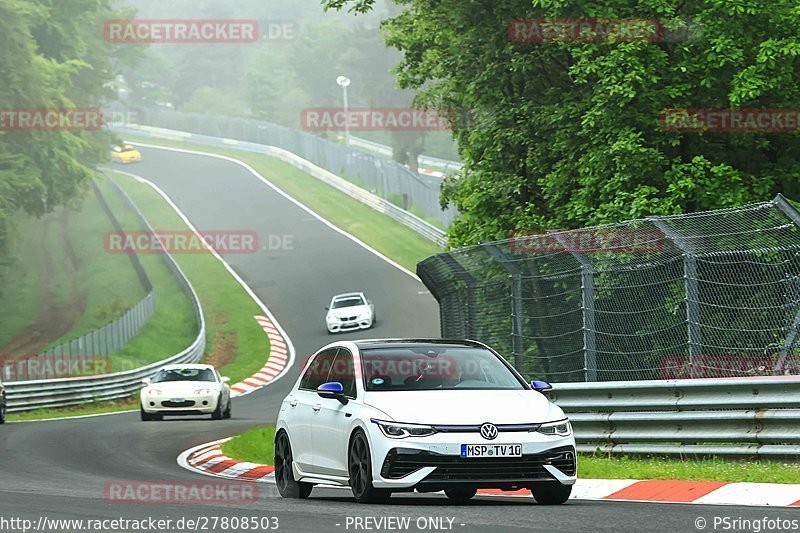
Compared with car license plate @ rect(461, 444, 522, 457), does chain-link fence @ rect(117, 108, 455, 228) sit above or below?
below

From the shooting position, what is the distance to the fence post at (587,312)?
49.5 ft

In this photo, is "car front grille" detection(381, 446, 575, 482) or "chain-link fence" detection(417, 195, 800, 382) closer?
"car front grille" detection(381, 446, 575, 482)

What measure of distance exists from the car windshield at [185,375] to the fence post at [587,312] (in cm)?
1471

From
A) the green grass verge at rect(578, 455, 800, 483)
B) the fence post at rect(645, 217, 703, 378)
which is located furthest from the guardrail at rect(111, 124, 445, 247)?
the fence post at rect(645, 217, 703, 378)

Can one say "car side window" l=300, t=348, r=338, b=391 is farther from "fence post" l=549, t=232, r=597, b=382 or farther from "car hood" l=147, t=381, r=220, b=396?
"car hood" l=147, t=381, r=220, b=396

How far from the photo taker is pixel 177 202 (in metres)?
81.9

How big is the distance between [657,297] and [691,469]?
1.92 metres

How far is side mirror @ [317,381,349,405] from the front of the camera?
11.6 m

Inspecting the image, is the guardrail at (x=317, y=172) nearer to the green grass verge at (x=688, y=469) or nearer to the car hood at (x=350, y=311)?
the car hood at (x=350, y=311)

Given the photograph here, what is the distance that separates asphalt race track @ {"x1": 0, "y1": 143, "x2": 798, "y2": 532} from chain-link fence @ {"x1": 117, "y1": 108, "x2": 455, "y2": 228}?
9924mm

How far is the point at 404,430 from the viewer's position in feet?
35.0

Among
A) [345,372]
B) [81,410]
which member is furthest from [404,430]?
[81,410]

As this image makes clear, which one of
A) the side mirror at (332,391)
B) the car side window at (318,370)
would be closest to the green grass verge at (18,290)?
the car side window at (318,370)

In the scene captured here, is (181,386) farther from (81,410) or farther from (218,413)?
(81,410)
